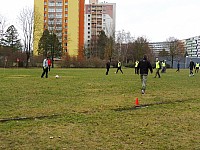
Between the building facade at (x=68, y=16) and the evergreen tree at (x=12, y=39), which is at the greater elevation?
the building facade at (x=68, y=16)

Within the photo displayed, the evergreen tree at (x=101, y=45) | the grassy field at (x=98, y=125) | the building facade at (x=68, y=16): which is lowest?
the grassy field at (x=98, y=125)

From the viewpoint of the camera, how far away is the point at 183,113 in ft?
29.5

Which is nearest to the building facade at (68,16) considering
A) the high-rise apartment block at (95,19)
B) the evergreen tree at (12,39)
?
the evergreen tree at (12,39)

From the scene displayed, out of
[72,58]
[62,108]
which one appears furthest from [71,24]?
[62,108]

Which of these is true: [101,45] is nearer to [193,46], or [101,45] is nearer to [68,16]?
[68,16]

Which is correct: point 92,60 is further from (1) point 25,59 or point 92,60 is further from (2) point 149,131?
(2) point 149,131

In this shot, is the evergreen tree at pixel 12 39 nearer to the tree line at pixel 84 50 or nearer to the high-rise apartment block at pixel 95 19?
the tree line at pixel 84 50

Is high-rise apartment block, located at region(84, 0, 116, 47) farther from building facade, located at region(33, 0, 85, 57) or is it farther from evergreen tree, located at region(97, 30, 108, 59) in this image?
evergreen tree, located at region(97, 30, 108, 59)

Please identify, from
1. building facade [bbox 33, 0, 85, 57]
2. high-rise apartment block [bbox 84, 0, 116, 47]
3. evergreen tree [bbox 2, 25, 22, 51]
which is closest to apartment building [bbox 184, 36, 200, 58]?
high-rise apartment block [bbox 84, 0, 116, 47]

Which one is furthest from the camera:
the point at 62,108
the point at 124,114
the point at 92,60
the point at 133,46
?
the point at 133,46

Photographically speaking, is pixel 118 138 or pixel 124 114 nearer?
pixel 118 138

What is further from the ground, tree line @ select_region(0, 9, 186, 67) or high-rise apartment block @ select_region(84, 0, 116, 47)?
high-rise apartment block @ select_region(84, 0, 116, 47)

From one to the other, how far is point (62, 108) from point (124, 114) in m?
2.13

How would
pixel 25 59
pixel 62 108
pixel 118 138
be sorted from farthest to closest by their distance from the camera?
pixel 25 59 → pixel 62 108 → pixel 118 138
